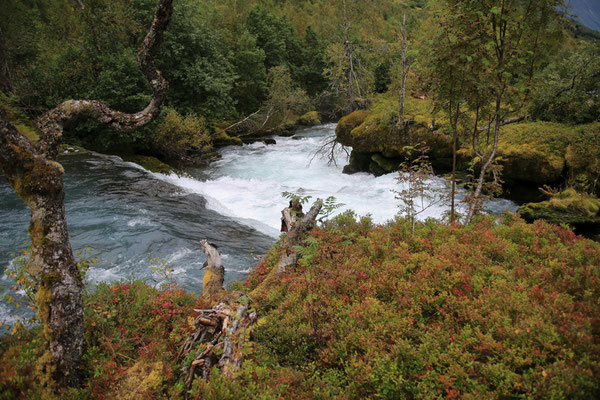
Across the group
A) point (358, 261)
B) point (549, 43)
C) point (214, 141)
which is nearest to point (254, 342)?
point (358, 261)

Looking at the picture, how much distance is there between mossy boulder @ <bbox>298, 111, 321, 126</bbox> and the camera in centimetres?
3865

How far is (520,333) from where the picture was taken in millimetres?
Answer: 3330

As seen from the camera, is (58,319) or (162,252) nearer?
(58,319)

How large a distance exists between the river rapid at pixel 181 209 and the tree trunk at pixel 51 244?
159 centimetres

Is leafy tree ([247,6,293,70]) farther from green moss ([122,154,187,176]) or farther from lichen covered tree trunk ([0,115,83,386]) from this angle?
lichen covered tree trunk ([0,115,83,386])

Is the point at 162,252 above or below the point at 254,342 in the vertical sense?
below

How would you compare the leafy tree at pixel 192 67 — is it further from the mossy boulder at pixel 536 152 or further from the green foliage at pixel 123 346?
the green foliage at pixel 123 346

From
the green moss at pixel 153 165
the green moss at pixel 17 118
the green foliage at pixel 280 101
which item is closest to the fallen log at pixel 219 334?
the green moss at pixel 153 165

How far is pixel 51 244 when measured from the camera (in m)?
3.78

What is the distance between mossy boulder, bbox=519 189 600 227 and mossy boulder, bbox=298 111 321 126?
31.0 metres

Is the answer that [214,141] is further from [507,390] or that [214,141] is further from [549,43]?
[507,390]

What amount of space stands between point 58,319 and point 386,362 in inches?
151

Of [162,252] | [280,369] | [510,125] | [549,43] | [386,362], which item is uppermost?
[549,43]

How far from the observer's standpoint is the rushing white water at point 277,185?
13277mm
